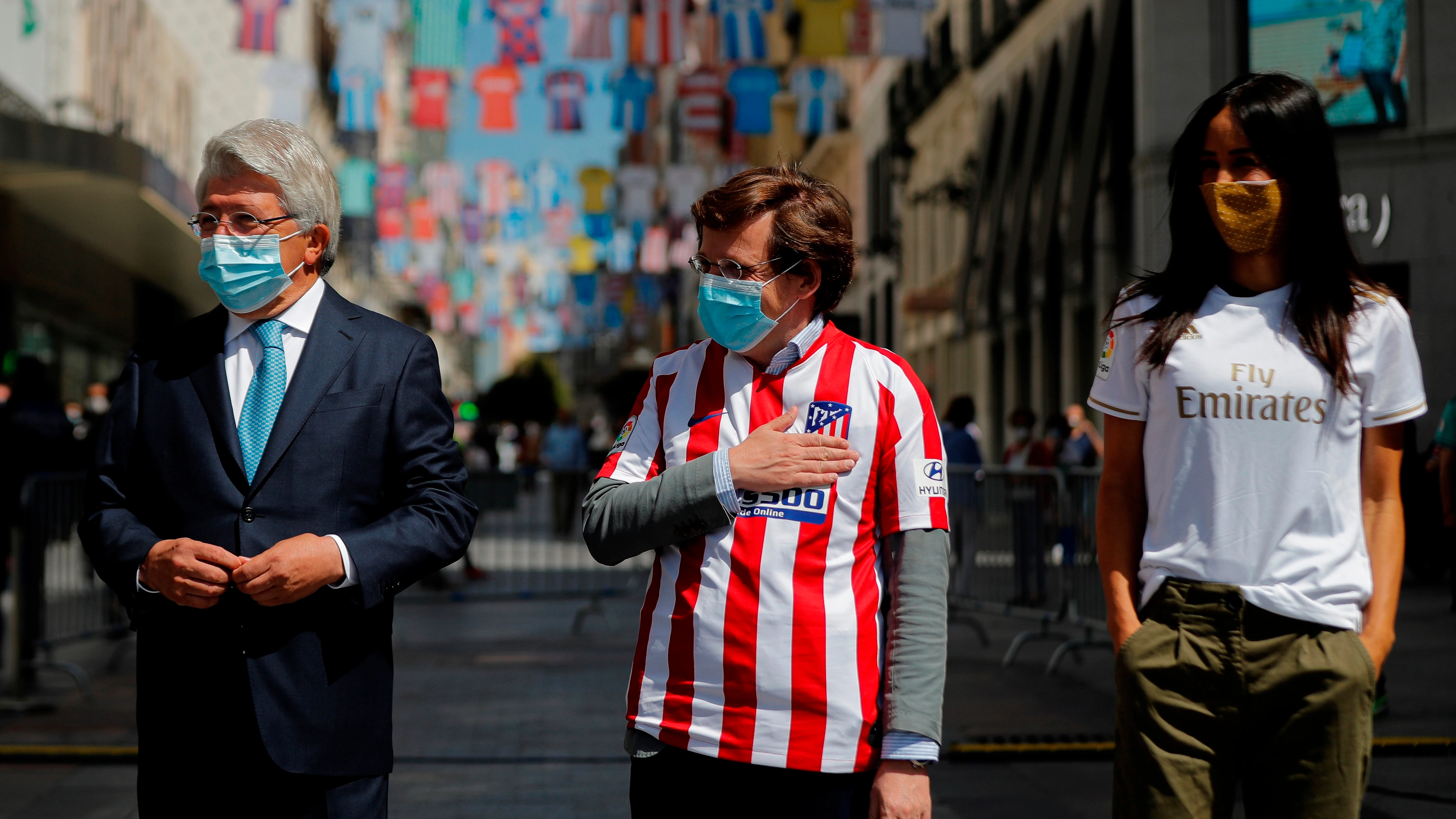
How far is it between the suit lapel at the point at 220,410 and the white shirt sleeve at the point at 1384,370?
206cm

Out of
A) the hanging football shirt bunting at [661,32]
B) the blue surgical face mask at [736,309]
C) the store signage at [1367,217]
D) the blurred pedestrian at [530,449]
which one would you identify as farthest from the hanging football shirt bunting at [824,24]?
the blue surgical face mask at [736,309]

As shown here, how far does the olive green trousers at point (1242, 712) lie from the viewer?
267 centimetres

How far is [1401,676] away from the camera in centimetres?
887

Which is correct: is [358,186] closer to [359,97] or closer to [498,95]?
[498,95]

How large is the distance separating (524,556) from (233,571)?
36.3 feet

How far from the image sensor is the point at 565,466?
24.6 m

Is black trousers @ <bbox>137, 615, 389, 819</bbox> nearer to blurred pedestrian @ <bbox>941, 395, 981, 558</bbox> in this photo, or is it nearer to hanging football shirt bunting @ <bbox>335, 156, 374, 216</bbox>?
blurred pedestrian @ <bbox>941, 395, 981, 558</bbox>

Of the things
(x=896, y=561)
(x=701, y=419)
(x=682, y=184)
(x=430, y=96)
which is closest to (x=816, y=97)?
(x=430, y=96)

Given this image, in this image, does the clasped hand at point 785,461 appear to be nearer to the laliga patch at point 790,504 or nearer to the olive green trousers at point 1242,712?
the laliga patch at point 790,504

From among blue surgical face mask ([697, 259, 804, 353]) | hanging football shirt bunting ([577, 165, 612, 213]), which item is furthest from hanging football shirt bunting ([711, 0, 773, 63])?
blue surgical face mask ([697, 259, 804, 353])

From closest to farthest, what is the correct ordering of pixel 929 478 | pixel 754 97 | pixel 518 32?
pixel 929 478
pixel 518 32
pixel 754 97

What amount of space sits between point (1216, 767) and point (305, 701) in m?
1.66

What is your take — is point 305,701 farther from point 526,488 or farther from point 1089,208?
point 1089,208

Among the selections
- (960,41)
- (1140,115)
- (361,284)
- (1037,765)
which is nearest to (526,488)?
(1037,765)
